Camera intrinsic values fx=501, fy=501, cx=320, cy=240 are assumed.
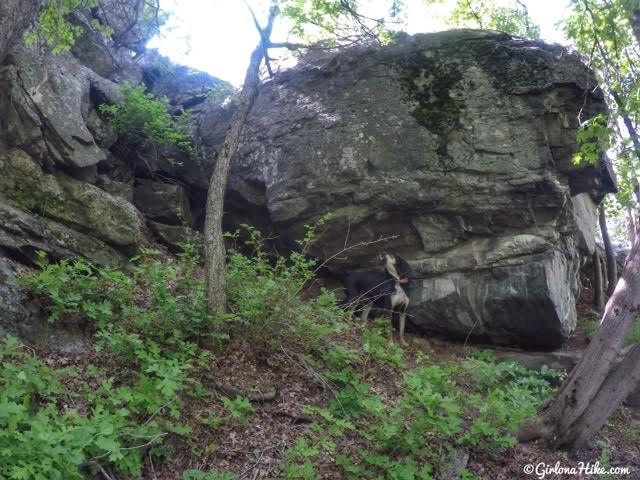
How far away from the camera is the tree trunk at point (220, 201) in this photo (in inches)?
246

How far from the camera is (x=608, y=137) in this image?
5977mm

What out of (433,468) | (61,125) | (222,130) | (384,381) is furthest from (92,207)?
(433,468)

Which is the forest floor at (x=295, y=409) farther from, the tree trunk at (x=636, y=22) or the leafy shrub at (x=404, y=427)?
the tree trunk at (x=636, y=22)

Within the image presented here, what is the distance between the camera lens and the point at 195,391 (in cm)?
518

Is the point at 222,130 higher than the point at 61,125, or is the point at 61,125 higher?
the point at 222,130

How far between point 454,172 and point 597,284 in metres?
5.91

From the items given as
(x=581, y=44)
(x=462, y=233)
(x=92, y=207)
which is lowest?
(x=92, y=207)

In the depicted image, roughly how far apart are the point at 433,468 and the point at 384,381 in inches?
72.1

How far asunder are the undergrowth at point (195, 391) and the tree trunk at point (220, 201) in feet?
0.69

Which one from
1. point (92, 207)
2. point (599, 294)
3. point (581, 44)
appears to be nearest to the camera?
point (581, 44)

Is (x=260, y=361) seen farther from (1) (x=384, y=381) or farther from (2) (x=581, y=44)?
(2) (x=581, y=44)

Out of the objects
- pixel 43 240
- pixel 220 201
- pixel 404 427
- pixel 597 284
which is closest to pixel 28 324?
pixel 43 240

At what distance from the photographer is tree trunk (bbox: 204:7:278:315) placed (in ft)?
20.5

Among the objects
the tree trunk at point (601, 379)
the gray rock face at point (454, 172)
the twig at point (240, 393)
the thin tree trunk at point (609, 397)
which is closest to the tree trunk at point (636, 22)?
the tree trunk at point (601, 379)
